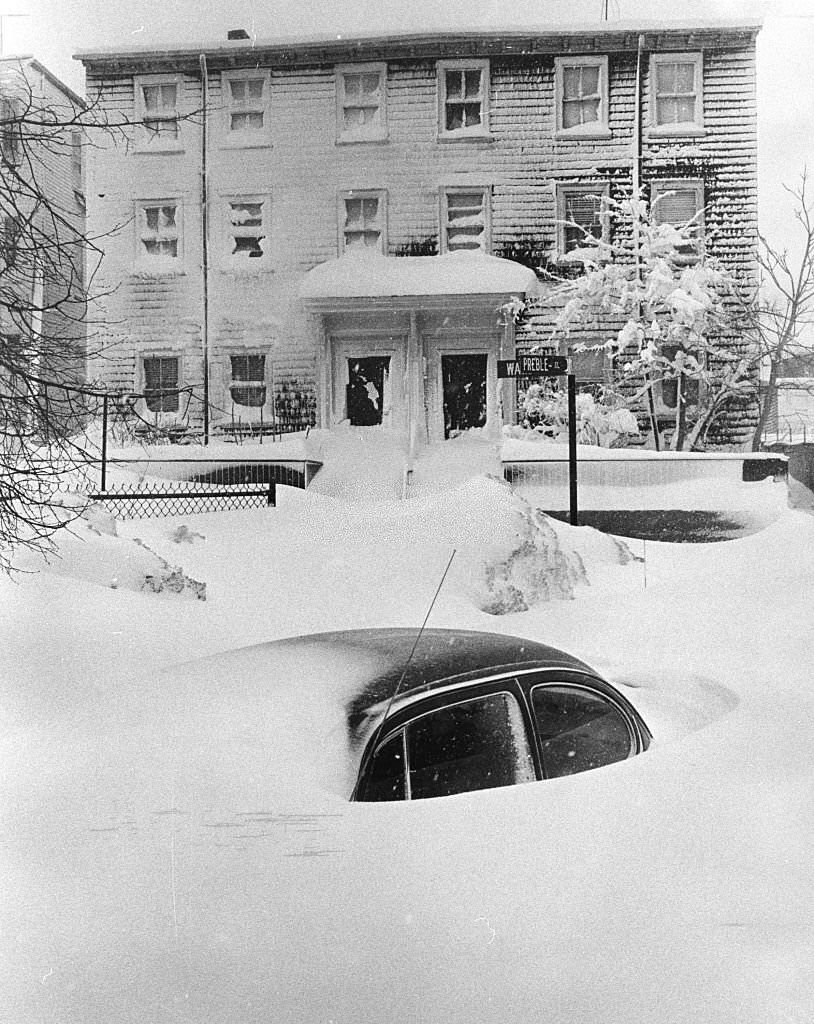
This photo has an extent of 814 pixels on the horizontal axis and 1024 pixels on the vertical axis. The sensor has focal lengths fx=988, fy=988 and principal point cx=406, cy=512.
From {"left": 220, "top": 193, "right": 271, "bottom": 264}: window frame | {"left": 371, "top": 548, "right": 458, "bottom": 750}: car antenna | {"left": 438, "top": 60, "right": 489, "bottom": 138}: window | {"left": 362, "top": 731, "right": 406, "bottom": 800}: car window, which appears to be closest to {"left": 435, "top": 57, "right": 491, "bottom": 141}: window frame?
{"left": 438, "top": 60, "right": 489, "bottom": 138}: window

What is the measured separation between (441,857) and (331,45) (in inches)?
82.0

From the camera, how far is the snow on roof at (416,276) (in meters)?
2.54

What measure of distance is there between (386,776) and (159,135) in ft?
5.74

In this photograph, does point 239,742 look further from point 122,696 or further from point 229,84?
point 229,84

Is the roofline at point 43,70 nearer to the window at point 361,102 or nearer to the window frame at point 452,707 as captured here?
the window at point 361,102

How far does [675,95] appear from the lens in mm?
2537

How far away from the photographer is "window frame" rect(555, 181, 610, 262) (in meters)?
2.54

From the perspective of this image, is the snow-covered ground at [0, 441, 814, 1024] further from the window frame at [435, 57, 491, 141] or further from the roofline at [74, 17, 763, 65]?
the roofline at [74, 17, 763, 65]

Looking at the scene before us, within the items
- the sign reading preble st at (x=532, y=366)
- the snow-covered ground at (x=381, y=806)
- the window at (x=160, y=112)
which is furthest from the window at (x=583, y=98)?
the window at (x=160, y=112)

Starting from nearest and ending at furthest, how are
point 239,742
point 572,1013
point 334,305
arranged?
1. point 572,1013
2. point 239,742
3. point 334,305

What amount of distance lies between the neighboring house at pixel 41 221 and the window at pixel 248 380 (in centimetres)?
41

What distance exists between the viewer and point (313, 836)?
2.34 metres

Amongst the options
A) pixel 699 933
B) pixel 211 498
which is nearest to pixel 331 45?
pixel 211 498

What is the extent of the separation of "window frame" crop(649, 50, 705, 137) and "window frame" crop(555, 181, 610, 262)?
0.65 ft
